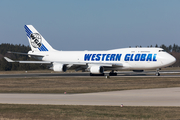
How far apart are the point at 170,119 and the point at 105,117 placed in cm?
312

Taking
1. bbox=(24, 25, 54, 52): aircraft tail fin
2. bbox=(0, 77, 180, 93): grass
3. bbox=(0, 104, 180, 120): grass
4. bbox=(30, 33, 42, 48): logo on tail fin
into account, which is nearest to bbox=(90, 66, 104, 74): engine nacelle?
bbox=(0, 77, 180, 93): grass

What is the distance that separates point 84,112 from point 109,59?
4226 centimetres

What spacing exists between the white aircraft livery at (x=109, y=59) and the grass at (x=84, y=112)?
37148 mm

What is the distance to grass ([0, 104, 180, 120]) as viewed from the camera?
15.4m

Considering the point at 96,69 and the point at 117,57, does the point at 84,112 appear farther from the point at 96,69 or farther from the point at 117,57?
the point at 117,57

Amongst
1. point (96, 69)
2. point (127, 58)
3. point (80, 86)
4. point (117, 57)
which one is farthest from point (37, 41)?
point (80, 86)

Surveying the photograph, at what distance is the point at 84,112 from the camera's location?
16906 millimetres

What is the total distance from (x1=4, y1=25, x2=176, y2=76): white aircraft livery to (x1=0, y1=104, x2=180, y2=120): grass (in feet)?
122

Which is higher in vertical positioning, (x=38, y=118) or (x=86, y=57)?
(x=86, y=57)

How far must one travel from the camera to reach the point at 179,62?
539 feet

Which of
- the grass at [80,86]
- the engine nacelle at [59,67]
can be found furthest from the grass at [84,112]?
the engine nacelle at [59,67]

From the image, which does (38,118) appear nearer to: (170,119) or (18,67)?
(170,119)

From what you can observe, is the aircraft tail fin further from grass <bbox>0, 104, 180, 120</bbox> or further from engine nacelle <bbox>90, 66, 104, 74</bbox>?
grass <bbox>0, 104, 180, 120</bbox>

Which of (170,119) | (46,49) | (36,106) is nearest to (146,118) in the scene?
(170,119)
